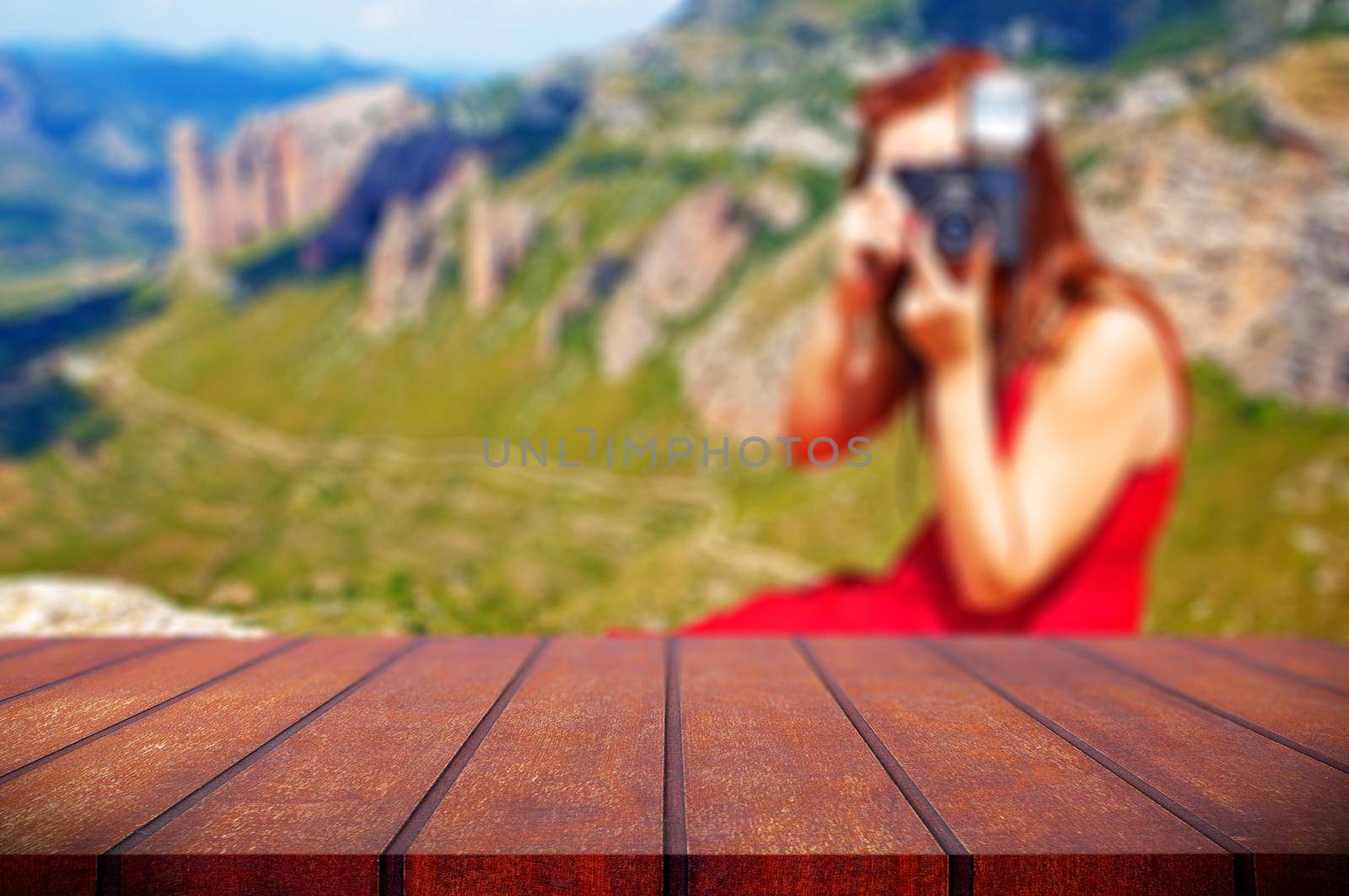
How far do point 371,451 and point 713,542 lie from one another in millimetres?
48491

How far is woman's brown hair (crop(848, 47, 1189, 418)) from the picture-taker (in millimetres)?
5133

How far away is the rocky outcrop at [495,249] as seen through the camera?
124375 millimetres

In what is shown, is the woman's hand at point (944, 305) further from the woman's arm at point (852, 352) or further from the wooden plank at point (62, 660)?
the wooden plank at point (62, 660)

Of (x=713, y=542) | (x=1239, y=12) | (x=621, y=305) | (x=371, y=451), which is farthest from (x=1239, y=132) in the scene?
(x=371, y=451)

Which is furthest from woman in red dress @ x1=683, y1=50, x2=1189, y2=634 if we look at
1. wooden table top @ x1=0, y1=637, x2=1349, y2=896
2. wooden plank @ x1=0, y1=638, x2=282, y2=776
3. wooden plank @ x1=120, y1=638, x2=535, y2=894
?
wooden plank @ x1=0, y1=638, x2=282, y2=776

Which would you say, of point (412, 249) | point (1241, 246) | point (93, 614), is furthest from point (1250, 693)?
point (412, 249)

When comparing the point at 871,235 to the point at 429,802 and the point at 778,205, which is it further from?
the point at 778,205

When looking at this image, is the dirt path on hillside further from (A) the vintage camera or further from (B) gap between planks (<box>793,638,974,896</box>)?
(B) gap between planks (<box>793,638,974,896</box>)

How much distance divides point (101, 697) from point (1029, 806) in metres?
3.13

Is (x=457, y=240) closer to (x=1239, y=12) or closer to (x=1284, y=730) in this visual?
(x=1239, y=12)

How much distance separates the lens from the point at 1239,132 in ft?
188

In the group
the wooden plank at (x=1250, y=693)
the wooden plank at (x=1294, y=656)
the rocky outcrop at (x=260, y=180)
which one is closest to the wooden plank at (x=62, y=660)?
the wooden plank at (x=1250, y=693)

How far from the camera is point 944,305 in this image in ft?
15.7

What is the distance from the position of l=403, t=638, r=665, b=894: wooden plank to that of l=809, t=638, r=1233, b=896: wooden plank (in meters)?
0.79
